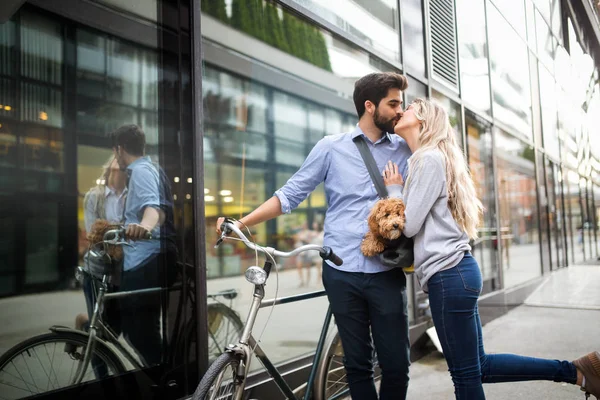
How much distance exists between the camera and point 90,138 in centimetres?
270

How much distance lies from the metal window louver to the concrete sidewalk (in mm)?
2941

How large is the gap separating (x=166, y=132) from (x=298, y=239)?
7.34 ft

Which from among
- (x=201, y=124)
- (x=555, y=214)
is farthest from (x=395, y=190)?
(x=555, y=214)

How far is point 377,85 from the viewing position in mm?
2557

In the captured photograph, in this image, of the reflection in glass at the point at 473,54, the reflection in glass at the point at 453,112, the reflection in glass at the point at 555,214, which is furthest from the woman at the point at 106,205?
the reflection in glass at the point at 555,214

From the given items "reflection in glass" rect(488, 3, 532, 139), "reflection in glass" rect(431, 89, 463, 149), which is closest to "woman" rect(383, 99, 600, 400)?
"reflection in glass" rect(431, 89, 463, 149)

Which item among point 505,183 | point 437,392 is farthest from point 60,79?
point 505,183

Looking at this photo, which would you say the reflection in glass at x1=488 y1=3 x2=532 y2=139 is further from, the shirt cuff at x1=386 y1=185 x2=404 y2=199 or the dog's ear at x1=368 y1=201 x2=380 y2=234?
the dog's ear at x1=368 y1=201 x2=380 y2=234

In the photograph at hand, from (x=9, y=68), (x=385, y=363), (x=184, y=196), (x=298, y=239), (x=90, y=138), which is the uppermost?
(x=9, y=68)

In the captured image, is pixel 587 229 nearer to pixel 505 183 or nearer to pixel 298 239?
pixel 505 183

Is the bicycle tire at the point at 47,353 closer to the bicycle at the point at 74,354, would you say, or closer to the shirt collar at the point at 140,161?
the bicycle at the point at 74,354

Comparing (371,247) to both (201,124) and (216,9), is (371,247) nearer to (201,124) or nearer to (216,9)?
(201,124)

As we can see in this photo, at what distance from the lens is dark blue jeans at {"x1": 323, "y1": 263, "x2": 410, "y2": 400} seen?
2.45 m

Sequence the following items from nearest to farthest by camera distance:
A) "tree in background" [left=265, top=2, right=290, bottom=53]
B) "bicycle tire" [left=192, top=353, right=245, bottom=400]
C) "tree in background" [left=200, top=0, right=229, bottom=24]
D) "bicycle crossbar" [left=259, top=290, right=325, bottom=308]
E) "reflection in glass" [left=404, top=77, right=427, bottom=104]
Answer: "bicycle tire" [left=192, top=353, right=245, bottom=400] < "bicycle crossbar" [left=259, top=290, right=325, bottom=308] < "tree in background" [left=200, top=0, right=229, bottom=24] < "tree in background" [left=265, top=2, right=290, bottom=53] < "reflection in glass" [left=404, top=77, right=427, bottom=104]
